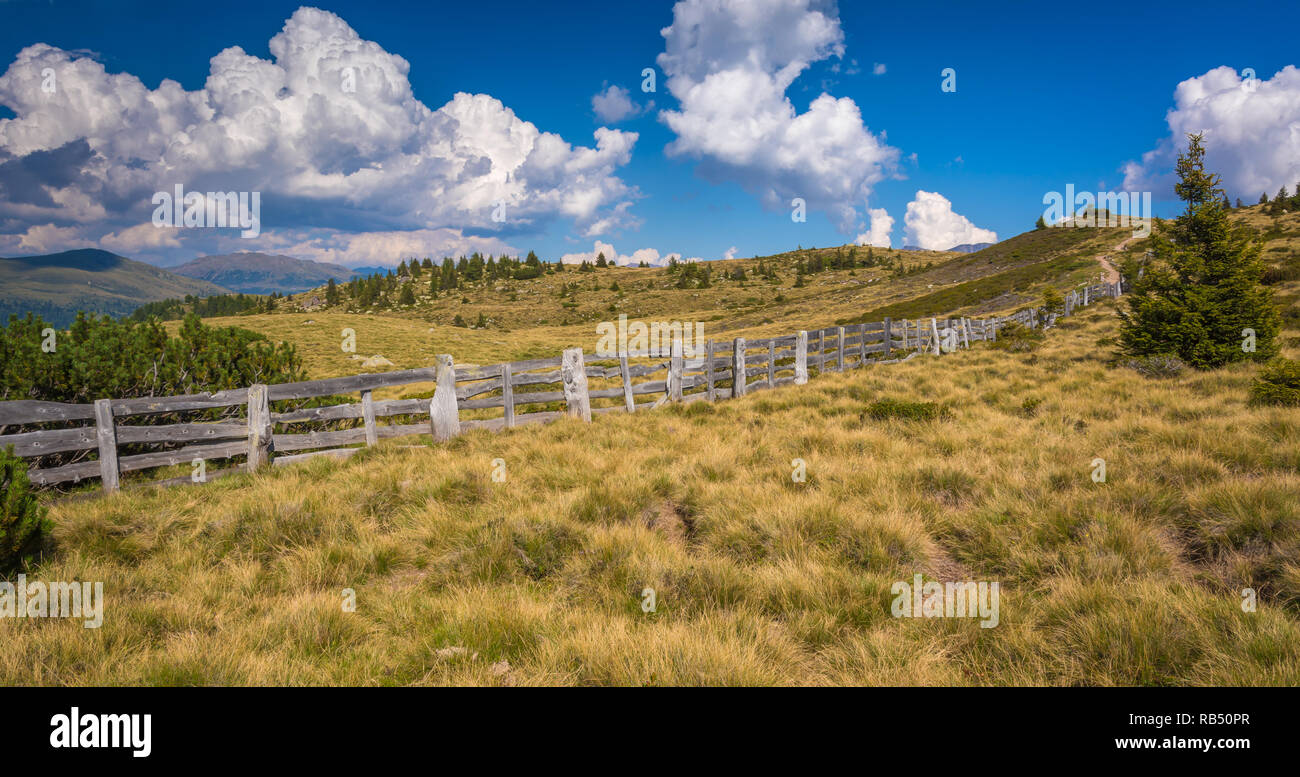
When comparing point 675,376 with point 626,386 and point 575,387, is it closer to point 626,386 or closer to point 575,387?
point 626,386

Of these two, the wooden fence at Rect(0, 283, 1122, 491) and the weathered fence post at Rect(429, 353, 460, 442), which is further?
the weathered fence post at Rect(429, 353, 460, 442)

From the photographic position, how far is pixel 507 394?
34.6ft

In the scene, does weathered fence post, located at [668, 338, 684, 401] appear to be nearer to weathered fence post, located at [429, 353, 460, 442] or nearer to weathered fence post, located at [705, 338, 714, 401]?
weathered fence post, located at [705, 338, 714, 401]

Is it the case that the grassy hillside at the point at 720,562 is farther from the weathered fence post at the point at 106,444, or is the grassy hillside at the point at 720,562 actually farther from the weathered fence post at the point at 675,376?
the weathered fence post at the point at 675,376

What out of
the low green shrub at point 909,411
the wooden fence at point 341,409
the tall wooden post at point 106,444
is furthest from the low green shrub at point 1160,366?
the tall wooden post at point 106,444

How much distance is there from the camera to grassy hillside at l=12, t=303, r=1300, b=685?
3.02 m

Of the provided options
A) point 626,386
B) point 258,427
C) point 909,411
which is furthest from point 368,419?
point 909,411

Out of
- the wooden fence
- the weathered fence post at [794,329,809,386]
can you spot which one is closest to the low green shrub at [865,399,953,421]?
the wooden fence

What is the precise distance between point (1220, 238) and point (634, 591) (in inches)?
655

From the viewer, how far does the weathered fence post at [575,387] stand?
36.4ft

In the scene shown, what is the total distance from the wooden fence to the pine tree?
26.0ft

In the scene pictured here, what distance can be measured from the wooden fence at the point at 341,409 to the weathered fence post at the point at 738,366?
27 mm
